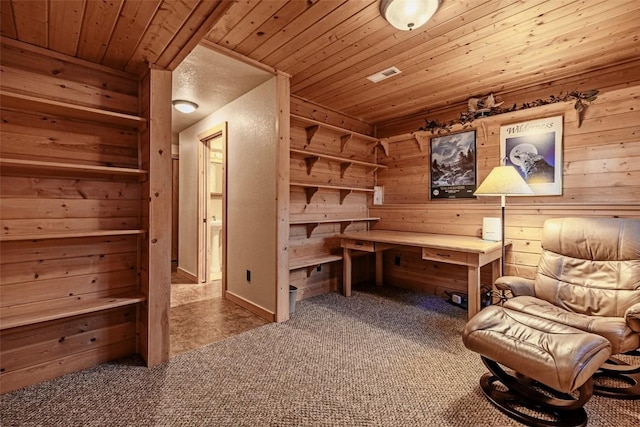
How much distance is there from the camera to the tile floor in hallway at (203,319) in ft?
7.93

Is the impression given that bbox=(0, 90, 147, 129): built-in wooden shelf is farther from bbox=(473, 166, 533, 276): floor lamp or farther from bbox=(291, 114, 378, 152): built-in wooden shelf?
bbox=(473, 166, 533, 276): floor lamp

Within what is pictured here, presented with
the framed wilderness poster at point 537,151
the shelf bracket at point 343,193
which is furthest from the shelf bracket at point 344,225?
the framed wilderness poster at point 537,151

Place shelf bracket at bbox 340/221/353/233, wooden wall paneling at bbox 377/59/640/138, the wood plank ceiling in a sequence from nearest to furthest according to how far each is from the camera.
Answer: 1. the wood plank ceiling
2. wooden wall paneling at bbox 377/59/640/138
3. shelf bracket at bbox 340/221/353/233

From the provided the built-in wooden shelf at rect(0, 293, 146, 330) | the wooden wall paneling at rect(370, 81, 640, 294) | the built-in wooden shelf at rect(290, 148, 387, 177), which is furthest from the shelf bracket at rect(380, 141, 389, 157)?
the built-in wooden shelf at rect(0, 293, 146, 330)

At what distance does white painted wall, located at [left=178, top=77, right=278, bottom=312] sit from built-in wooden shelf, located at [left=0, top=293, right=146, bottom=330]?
113 cm

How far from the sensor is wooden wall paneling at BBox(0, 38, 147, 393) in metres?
1.74

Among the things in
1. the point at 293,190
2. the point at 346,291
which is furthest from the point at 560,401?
the point at 293,190

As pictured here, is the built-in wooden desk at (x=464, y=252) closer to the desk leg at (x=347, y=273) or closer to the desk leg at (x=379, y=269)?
the desk leg at (x=347, y=273)

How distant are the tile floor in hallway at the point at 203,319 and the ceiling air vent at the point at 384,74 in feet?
8.47

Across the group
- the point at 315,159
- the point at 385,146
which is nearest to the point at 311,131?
the point at 315,159

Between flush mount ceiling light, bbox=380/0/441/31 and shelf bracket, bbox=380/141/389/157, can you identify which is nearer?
flush mount ceiling light, bbox=380/0/441/31

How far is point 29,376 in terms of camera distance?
1.78 m

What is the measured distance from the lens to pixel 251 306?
120 inches

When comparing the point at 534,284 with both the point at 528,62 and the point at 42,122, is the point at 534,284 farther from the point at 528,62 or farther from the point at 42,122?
the point at 42,122
